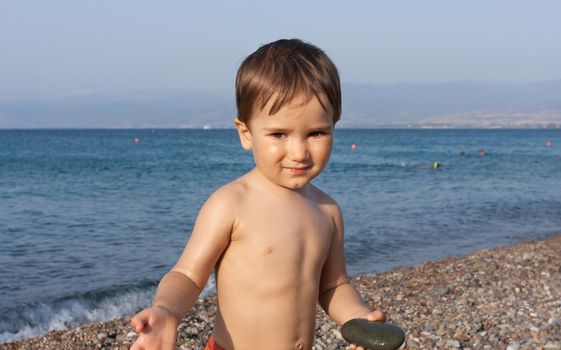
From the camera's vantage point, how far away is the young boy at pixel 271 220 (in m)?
2.47

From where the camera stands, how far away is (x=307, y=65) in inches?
98.4

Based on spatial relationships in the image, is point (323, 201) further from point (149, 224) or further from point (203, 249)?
point (149, 224)

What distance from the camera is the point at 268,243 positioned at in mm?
2559

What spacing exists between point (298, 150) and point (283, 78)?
→ 0.81ft

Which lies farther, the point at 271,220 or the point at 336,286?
the point at 336,286

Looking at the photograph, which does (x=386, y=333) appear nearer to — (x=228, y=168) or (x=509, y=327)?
(x=509, y=327)

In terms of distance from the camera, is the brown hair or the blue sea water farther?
the blue sea water

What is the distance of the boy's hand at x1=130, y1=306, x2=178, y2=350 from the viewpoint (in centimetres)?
199

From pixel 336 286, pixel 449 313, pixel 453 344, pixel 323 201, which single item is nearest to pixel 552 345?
pixel 453 344

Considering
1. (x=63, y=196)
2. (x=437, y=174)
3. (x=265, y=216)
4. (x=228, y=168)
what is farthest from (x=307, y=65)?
(x=228, y=168)

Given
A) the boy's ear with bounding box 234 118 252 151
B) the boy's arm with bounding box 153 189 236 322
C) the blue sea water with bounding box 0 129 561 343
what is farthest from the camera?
the blue sea water with bounding box 0 129 561 343

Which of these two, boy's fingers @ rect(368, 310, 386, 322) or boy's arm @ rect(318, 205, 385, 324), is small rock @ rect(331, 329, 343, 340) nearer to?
boy's arm @ rect(318, 205, 385, 324)

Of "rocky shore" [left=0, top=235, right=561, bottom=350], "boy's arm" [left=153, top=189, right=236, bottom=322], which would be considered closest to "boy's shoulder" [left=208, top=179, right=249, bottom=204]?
"boy's arm" [left=153, top=189, right=236, bottom=322]

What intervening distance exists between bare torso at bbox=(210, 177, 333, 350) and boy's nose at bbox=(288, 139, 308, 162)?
0.73 ft
